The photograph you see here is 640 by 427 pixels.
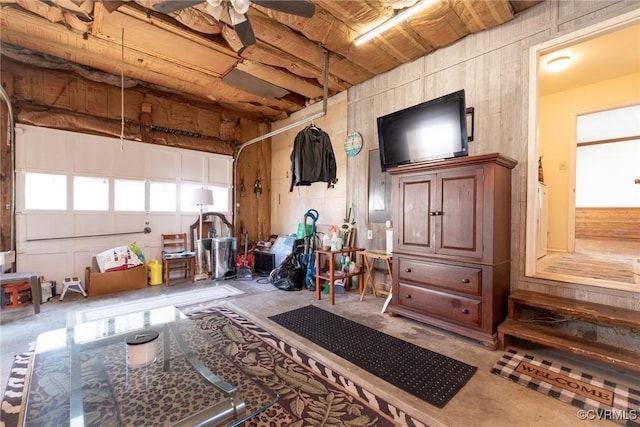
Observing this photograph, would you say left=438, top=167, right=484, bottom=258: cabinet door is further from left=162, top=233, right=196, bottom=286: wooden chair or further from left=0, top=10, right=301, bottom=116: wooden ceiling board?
left=162, top=233, right=196, bottom=286: wooden chair

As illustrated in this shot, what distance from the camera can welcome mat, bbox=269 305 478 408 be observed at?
6.10 ft

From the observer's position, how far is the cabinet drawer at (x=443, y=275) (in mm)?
2475

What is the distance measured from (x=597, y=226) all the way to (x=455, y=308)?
6.38 meters

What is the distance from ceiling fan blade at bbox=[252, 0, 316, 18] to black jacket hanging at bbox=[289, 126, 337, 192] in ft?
5.23

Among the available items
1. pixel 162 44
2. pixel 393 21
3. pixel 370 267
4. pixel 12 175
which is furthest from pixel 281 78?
pixel 12 175

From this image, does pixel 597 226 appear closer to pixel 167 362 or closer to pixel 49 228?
pixel 167 362

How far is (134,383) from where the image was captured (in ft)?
5.54

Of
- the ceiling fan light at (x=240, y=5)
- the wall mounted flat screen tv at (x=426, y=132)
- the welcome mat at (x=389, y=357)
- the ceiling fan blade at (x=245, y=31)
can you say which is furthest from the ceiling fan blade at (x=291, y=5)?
the welcome mat at (x=389, y=357)

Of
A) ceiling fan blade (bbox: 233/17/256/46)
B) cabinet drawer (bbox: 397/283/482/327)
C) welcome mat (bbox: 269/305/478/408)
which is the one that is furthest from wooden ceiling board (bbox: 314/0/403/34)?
welcome mat (bbox: 269/305/478/408)

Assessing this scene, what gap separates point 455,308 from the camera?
259cm

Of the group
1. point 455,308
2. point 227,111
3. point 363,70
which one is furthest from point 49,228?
point 455,308

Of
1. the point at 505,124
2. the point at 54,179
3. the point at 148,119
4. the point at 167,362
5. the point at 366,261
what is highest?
the point at 148,119

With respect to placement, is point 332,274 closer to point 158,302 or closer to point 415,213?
point 415,213

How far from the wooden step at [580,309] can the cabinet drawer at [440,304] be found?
37 centimetres
